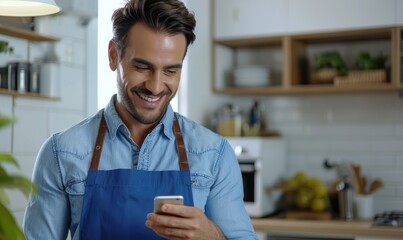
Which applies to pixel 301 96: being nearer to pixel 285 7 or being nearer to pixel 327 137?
pixel 327 137

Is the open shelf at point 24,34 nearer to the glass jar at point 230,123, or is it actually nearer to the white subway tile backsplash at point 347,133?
the glass jar at point 230,123

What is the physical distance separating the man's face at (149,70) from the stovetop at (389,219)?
240 cm

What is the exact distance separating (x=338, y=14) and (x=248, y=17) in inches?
25.2

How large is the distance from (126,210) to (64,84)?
6.06ft

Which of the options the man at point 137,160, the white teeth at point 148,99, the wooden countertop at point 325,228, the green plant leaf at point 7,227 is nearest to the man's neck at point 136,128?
the man at point 137,160

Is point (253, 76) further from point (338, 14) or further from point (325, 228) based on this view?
point (325, 228)

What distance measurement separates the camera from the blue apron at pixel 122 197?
2.04 metres

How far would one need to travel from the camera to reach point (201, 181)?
2115 mm

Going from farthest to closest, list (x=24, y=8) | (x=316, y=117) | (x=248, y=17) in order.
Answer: (x=316, y=117)
(x=248, y=17)
(x=24, y=8)

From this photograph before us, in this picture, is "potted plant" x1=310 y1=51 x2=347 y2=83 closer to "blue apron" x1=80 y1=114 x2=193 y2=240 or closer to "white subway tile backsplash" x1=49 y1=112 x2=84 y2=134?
"white subway tile backsplash" x1=49 y1=112 x2=84 y2=134

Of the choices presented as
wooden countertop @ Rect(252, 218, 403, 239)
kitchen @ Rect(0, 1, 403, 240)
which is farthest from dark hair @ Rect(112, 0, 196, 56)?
wooden countertop @ Rect(252, 218, 403, 239)

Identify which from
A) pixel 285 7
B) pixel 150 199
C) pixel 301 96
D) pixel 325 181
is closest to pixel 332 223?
pixel 325 181

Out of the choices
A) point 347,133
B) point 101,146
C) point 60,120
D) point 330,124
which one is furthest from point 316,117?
point 101,146

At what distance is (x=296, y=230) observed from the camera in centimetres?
414
